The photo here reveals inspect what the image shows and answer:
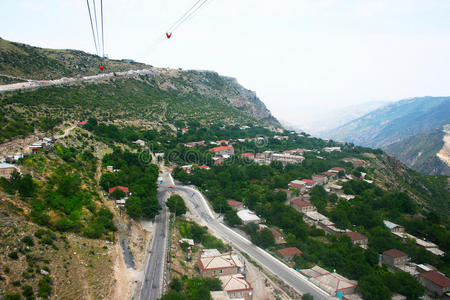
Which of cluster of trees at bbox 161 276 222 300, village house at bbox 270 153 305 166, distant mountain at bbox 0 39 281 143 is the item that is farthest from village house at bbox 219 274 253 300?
village house at bbox 270 153 305 166

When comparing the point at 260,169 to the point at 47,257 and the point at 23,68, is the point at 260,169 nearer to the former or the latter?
the point at 47,257

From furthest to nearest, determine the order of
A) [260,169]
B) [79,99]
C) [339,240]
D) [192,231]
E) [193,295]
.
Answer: [79,99]
[260,169]
[339,240]
[192,231]
[193,295]

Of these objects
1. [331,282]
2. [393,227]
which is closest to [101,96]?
[331,282]

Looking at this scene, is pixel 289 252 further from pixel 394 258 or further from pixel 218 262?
pixel 394 258

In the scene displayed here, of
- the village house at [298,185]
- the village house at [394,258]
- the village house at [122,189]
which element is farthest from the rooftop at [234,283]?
the village house at [298,185]

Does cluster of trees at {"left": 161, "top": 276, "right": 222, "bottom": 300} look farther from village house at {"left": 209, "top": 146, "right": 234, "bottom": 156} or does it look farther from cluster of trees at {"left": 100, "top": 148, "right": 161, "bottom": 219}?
village house at {"left": 209, "top": 146, "right": 234, "bottom": 156}

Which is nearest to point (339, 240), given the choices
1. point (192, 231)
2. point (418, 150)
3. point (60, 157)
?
point (192, 231)
